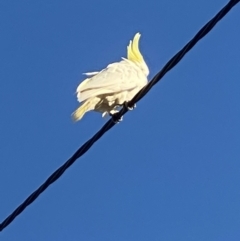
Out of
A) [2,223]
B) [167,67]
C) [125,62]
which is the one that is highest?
[125,62]

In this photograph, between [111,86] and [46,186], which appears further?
[111,86]

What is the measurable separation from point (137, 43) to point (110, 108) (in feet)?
3.89

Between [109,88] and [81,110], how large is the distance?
1.31 ft

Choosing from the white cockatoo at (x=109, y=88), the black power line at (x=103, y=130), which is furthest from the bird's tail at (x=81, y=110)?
the black power line at (x=103, y=130)

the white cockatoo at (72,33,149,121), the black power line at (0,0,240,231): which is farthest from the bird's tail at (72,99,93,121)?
the black power line at (0,0,240,231)

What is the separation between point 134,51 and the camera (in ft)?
20.1

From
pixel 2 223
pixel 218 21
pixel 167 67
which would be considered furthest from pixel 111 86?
pixel 218 21

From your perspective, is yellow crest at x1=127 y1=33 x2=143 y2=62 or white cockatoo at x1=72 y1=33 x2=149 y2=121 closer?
white cockatoo at x1=72 y1=33 x2=149 y2=121

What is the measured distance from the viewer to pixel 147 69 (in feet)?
19.7

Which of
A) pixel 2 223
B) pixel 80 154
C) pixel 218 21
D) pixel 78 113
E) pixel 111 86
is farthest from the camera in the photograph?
pixel 111 86

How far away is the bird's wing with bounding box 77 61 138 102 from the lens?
4852 mm

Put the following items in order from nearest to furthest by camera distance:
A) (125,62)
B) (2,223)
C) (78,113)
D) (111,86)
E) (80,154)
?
(80,154) → (2,223) → (78,113) → (111,86) → (125,62)

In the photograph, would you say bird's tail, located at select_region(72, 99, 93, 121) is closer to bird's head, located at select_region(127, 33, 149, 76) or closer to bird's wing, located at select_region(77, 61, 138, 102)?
bird's wing, located at select_region(77, 61, 138, 102)

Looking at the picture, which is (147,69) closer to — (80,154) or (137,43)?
(137,43)
